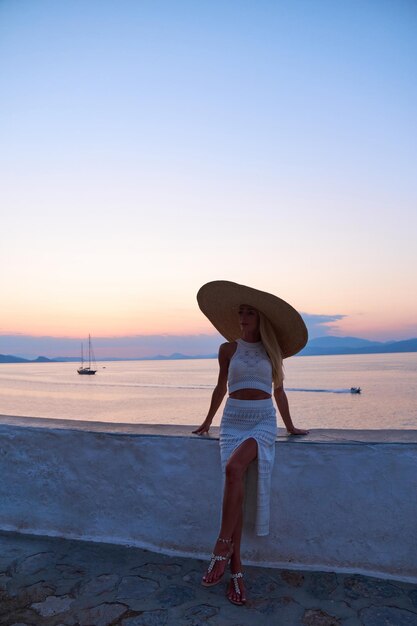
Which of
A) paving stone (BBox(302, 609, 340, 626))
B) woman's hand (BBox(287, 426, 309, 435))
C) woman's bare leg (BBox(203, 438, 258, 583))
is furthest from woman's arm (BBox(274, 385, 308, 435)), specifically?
paving stone (BBox(302, 609, 340, 626))

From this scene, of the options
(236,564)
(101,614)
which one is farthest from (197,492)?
(101,614)

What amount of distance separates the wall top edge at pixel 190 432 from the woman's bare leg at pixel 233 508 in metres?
0.28

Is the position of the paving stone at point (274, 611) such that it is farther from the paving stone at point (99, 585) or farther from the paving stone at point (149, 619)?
the paving stone at point (99, 585)

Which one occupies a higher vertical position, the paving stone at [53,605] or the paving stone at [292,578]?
the paving stone at [53,605]

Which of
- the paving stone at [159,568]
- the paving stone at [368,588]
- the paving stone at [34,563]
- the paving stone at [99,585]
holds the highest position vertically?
the paving stone at [34,563]

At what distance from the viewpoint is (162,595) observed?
87.7 inches

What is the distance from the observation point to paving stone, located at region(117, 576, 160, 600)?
2.21 metres

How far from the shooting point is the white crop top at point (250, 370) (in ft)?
8.66

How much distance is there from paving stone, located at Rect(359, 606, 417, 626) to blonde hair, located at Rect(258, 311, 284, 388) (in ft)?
3.71

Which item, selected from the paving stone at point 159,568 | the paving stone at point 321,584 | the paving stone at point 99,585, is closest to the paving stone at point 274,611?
the paving stone at point 321,584

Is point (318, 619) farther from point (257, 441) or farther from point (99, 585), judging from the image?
point (99, 585)

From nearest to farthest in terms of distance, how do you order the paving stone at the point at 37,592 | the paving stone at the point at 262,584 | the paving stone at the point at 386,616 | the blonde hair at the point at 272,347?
the paving stone at the point at 386,616, the paving stone at the point at 37,592, the paving stone at the point at 262,584, the blonde hair at the point at 272,347

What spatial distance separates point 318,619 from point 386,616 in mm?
286

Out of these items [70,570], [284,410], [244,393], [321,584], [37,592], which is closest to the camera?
[37,592]
